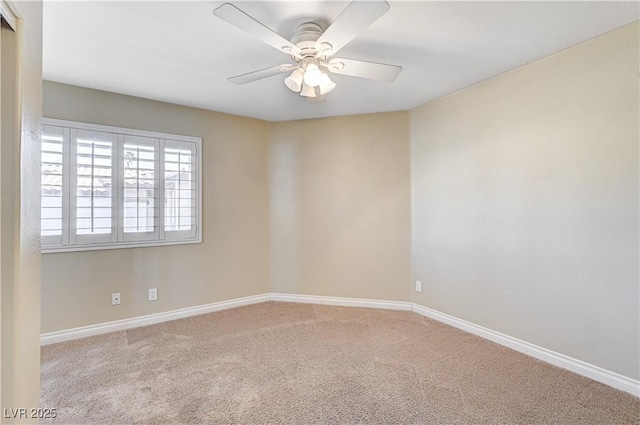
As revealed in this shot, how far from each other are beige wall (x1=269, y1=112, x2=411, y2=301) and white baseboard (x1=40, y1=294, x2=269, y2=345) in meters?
0.48

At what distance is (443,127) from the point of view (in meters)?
3.31

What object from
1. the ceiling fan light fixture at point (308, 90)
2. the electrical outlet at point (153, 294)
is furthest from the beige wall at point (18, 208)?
the electrical outlet at point (153, 294)

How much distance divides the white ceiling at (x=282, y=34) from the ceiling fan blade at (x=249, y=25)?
20cm

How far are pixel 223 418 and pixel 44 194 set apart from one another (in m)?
2.44

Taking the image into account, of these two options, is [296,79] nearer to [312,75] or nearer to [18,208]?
[312,75]

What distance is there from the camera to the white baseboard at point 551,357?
2.06 meters

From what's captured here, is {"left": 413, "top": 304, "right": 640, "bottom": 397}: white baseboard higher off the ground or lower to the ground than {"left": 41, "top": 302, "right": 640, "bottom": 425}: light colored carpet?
higher

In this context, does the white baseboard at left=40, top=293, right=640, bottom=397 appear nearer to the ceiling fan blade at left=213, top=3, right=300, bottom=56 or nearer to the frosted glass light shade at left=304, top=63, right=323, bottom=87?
the frosted glass light shade at left=304, top=63, right=323, bottom=87

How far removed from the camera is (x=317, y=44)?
184 cm

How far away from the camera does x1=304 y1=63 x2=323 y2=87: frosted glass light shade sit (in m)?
1.91

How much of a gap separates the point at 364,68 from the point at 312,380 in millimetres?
2114

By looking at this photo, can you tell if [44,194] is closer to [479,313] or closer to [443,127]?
[443,127]

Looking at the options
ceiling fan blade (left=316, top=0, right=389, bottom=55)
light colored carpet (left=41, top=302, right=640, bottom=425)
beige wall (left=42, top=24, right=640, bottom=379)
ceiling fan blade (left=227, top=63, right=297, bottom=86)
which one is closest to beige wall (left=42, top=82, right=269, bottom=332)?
beige wall (left=42, top=24, right=640, bottom=379)

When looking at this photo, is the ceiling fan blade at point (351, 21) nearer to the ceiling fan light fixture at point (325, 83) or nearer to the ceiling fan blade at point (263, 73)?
the ceiling fan light fixture at point (325, 83)
